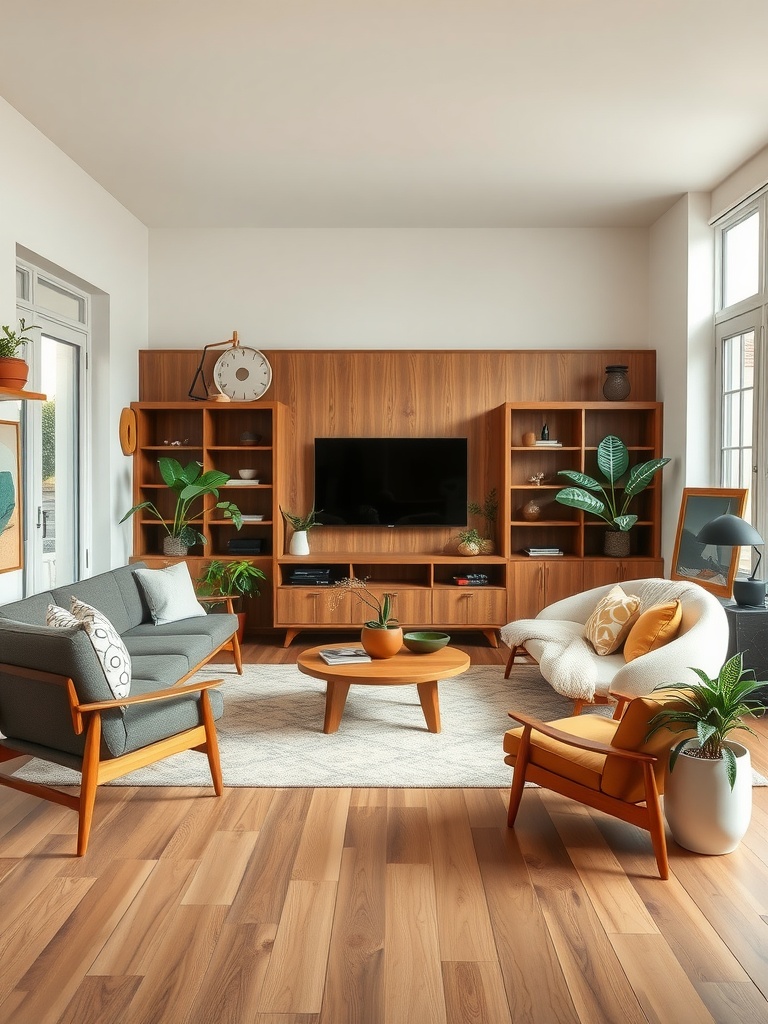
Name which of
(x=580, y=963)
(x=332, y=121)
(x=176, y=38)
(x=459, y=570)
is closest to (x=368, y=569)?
(x=459, y=570)

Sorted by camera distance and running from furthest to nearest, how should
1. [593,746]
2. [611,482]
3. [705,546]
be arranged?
[611,482] < [705,546] < [593,746]

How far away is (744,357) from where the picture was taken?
5602mm

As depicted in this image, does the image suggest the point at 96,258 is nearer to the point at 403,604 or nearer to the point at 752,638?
the point at 403,604

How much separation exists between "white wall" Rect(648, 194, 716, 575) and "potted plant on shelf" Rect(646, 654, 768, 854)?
3.51 m

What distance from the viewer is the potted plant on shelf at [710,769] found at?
279cm

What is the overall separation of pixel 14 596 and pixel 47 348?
174 centimetres

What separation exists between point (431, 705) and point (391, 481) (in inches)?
112

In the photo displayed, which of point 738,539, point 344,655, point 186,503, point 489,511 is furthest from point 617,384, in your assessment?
point 186,503

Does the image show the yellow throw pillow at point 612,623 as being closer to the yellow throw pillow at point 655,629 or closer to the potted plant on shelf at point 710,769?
the yellow throw pillow at point 655,629

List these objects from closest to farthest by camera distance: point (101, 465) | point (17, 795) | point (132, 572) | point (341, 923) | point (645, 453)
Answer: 1. point (341, 923)
2. point (17, 795)
3. point (132, 572)
4. point (101, 465)
5. point (645, 453)

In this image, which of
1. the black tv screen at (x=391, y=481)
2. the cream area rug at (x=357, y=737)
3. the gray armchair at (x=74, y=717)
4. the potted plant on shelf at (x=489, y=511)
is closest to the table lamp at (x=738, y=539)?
the cream area rug at (x=357, y=737)

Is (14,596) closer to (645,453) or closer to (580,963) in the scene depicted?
(580,963)

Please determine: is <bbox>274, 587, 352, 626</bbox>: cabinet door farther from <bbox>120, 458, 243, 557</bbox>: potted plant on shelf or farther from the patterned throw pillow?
the patterned throw pillow

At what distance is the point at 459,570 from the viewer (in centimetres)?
690
